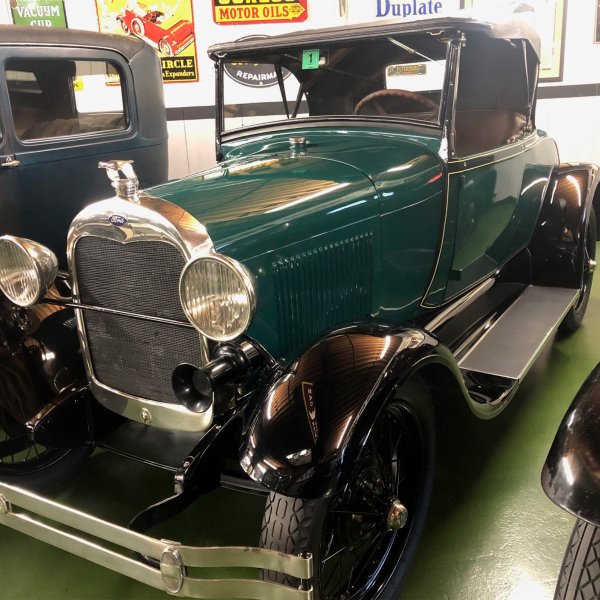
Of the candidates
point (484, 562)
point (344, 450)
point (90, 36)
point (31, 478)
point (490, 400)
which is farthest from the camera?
point (90, 36)

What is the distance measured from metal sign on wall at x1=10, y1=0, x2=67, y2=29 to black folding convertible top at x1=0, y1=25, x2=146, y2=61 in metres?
2.30

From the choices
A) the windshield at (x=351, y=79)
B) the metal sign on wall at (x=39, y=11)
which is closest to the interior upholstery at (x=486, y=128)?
the windshield at (x=351, y=79)

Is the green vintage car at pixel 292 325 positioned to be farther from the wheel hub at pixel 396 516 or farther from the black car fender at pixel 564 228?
the black car fender at pixel 564 228

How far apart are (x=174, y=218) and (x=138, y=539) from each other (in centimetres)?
86

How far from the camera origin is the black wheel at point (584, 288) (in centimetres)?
358

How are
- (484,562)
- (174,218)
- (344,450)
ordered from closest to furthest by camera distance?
1. (344,450)
2. (174,218)
3. (484,562)

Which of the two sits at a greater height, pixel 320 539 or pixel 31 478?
pixel 320 539

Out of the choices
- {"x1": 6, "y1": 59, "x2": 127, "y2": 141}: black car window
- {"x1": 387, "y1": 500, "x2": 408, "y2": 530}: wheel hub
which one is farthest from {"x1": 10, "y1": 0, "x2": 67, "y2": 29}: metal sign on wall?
{"x1": 387, "y1": 500, "x2": 408, "y2": 530}: wheel hub

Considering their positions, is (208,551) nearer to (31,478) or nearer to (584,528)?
(584,528)

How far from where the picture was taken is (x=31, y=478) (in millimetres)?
2324

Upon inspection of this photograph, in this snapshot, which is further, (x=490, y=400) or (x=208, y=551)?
(x=490, y=400)

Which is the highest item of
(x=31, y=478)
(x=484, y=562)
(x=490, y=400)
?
(x=490, y=400)

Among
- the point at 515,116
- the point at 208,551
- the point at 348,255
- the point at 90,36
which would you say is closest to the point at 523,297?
the point at 515,116

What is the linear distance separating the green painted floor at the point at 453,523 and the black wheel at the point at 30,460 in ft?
0.27
